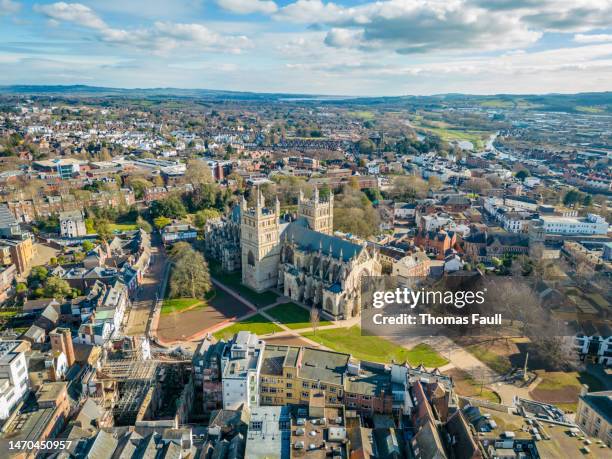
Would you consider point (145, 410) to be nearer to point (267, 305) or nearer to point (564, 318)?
point (267, 305)

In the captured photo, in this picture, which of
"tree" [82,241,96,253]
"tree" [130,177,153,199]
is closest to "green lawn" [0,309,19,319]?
"tree" [82,241,96,253]

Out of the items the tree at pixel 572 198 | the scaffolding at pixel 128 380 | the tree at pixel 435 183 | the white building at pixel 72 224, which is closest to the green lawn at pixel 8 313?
the scaffolding at pixel 128 380

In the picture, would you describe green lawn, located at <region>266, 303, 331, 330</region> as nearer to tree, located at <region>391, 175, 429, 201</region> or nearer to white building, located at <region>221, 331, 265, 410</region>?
white building, located at <region>221, 331, 265, 410</region>

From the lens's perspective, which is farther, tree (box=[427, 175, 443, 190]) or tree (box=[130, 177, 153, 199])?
tree (box=[427, 175, 443, 190])

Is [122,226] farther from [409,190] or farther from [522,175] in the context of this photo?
[522,175]

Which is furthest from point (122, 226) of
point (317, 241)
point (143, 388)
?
point (143, 388)
